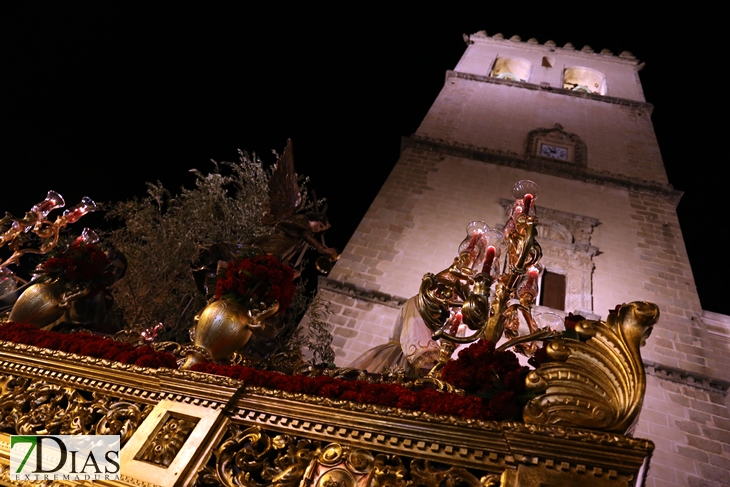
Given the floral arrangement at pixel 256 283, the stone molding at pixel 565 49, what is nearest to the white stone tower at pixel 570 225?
the stone molding at pixel 565 49

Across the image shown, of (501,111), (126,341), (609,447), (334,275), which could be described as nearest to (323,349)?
(334,275)

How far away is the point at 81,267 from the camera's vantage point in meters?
4.78

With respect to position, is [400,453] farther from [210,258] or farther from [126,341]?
[210,258]

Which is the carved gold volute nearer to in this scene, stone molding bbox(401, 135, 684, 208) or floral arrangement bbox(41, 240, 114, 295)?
floral arrangement bbox(41, 240, 114, 295)

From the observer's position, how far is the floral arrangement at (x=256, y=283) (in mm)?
3910

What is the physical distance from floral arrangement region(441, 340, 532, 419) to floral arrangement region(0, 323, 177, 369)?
6.33 ft

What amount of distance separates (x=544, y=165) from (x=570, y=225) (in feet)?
8.44

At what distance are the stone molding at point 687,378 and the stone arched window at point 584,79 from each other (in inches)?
525

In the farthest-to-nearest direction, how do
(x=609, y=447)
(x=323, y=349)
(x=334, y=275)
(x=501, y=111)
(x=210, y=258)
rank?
(x=501, y=111) < (x=334, y=275) < (x=323, y=349) < (x=210, y=258) < (x=609, y=447)

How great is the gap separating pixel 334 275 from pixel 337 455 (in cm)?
816

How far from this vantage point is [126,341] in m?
3.70

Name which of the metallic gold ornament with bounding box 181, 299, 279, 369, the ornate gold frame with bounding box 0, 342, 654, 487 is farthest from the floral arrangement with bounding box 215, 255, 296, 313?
the ornate gold frame with bounding box 0, 342, 654, 487

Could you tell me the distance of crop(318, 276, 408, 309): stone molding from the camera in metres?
9.88

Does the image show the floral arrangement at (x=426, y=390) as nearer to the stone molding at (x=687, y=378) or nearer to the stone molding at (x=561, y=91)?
the stone molding at (x=687, y=378)
